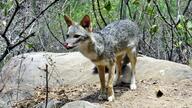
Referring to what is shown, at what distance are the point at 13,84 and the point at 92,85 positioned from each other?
4.62 ft

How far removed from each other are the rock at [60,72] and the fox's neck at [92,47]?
2.72 ft

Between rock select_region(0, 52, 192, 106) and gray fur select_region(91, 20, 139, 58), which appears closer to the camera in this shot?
gray fur select_region(91, 20, 139, 58)

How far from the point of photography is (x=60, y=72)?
8781 millimetres

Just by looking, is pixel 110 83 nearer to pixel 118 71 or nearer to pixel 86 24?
pixel 118 71

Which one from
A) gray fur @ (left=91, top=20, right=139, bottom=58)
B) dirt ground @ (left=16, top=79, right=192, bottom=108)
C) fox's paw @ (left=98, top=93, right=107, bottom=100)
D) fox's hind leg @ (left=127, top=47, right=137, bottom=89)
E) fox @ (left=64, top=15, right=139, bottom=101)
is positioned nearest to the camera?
fox @ (left=64, top=15, right=139, bottom=101)

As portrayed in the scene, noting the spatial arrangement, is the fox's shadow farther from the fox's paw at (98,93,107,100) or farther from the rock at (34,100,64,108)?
the rock at (34,100,64,108)

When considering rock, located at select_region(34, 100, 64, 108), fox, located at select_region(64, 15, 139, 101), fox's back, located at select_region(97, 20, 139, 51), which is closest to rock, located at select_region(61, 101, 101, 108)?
rock, located at select_region(34, 100, 64, 108)

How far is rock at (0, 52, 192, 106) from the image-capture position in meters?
8.11

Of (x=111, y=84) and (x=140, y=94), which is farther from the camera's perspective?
(x=140, y=94)

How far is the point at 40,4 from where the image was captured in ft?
36.9

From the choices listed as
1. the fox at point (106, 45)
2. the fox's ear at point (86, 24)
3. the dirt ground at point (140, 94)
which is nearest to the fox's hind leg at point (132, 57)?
the fox at point (106, 45)

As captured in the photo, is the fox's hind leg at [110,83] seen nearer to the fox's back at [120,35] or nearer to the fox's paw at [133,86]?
the fox's back at [120,35]

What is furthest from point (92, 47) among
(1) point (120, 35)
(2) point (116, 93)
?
(2) point (116, 93)

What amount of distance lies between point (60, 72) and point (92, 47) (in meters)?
1.70
